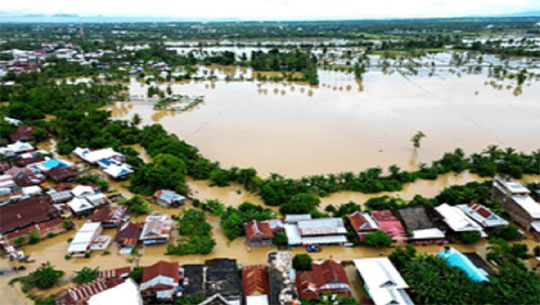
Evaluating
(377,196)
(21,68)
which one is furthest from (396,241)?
(21,68)

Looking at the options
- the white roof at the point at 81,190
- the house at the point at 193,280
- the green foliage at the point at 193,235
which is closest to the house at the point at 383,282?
the house at the point at 193,280

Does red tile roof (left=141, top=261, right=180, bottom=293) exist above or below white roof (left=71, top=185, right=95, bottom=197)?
below

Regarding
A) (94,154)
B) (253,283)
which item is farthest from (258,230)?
(94,154)

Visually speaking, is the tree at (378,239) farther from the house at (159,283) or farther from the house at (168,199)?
the house at (168,199)

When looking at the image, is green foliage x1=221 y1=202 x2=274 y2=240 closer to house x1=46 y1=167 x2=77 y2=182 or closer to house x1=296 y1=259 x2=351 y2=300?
house x1=296 y1=259 x2=351 y2=300

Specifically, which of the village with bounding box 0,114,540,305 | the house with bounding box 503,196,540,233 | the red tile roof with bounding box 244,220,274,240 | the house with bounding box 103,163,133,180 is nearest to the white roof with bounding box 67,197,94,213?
the village with bounding box 0,114,540,305
